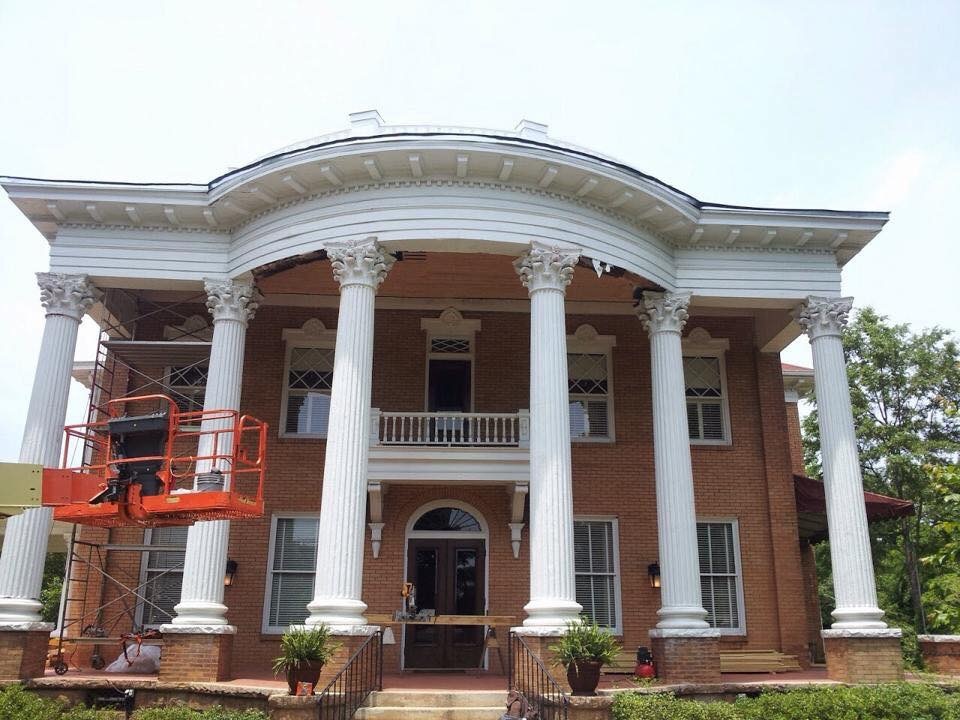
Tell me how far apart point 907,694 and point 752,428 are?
26.1 feet

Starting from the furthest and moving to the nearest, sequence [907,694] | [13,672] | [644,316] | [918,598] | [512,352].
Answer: [918,598] → [512,352] → [644,316] → [13,672] → [907,694]

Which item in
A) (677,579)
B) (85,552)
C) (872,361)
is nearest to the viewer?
(677,579)

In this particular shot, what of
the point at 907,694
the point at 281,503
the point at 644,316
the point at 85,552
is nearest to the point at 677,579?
the point at 907,694

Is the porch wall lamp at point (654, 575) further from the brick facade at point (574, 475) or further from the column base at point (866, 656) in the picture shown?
the column base at point (866, 656)

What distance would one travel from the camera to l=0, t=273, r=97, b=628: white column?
14.3 meters

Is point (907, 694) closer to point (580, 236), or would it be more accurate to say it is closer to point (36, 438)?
point (580, 236)

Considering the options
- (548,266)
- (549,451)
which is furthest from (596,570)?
(548,266)

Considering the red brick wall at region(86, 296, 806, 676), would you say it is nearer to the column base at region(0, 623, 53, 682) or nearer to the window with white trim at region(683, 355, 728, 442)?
the window with white trim at region(683, 355, 728, 442)

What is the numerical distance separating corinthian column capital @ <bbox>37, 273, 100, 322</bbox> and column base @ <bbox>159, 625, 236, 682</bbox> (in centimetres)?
612

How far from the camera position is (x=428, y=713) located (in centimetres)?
1170

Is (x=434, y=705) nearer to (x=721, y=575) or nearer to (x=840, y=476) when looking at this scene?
(x=840, y=476)

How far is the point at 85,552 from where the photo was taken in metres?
18.0

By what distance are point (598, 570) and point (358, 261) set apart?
8.61 meters

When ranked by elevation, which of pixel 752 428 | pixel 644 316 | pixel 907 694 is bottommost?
pixel 907 694
